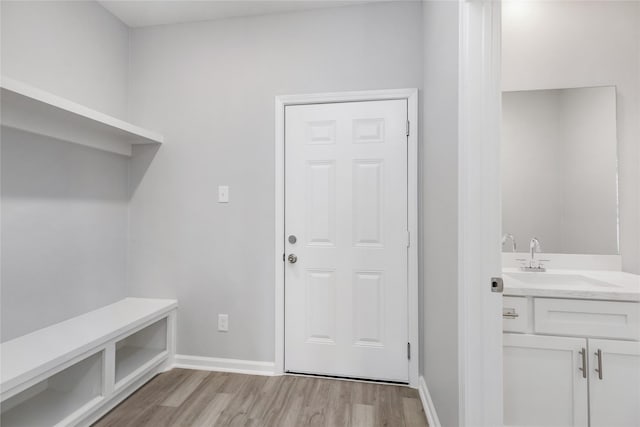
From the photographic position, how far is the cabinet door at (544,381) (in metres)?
1.45

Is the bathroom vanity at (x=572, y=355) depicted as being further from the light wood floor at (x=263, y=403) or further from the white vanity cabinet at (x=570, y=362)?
the light wood floor at (x=263, y=403)

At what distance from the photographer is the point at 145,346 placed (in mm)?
2340

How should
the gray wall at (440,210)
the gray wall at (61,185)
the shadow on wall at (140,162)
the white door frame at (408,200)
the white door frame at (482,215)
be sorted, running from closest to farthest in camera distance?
the white door frame at (482,215)
the gray wall at (440,210)
the gray wall at (61,185)
the white door frame at (408,200)
the shadow on wall at (140,162)

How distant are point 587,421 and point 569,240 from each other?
3.12ft

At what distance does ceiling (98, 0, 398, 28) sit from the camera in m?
2.16

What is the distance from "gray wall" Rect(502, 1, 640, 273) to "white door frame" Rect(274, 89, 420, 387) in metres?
0.66

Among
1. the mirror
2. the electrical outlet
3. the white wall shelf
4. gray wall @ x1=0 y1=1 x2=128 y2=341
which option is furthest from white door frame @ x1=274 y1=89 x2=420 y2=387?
gray wall @ x1=0 y1=1 x2=128 y2=341

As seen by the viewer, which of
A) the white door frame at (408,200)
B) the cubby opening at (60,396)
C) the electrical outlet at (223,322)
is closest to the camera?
the cubby opening at (60,396)

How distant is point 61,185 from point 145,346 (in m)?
1.27

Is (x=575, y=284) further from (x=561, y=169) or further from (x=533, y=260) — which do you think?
(x=561, y=169)

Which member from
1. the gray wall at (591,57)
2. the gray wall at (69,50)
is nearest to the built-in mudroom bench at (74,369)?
the gray wall at (69,50)

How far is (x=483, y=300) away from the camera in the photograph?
3.72 feet

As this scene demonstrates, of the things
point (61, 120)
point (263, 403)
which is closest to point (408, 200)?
point (263, 403)

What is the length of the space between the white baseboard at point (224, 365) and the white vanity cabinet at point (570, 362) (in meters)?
1.50
